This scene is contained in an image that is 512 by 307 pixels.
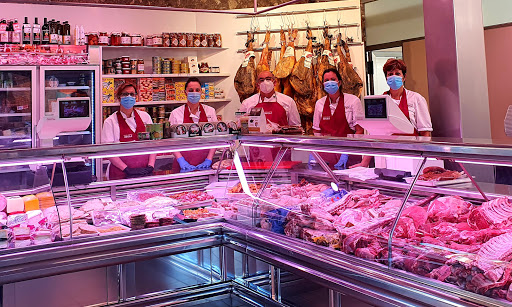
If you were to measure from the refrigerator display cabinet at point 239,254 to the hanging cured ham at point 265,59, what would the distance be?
395cm

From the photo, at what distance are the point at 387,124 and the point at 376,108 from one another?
0.45ft

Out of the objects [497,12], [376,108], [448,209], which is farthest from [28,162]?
[497,12]

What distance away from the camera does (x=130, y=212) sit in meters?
3.84

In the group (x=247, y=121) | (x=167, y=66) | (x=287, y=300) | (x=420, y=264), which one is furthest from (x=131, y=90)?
(x=420, y=264)

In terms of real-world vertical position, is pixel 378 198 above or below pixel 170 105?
below

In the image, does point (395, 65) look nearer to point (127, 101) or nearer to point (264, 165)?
point (264, 165)

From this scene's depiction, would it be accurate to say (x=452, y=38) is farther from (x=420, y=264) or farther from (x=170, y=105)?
(x=170, y=105)

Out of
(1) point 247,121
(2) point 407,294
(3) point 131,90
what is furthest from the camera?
(3) point 131,90

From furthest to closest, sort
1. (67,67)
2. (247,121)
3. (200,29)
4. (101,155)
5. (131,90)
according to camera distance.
Result: (200,29) → (67,67) → (131,90) → (247,121) → (101,155)

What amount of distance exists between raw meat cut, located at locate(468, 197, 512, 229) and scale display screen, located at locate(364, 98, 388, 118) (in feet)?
3.27

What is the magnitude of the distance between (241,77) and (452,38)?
154 inches

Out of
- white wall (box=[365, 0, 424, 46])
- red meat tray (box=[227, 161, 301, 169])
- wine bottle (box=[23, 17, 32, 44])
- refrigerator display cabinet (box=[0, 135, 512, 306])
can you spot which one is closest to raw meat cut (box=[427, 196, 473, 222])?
refrigerator display cabinet (box=[0, 135, 512, 306])

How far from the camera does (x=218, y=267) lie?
4066 millimetres

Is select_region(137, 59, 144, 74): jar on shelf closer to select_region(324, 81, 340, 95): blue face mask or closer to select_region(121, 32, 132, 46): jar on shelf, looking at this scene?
select_region(121, 32, 132, 46): jar on shelf
